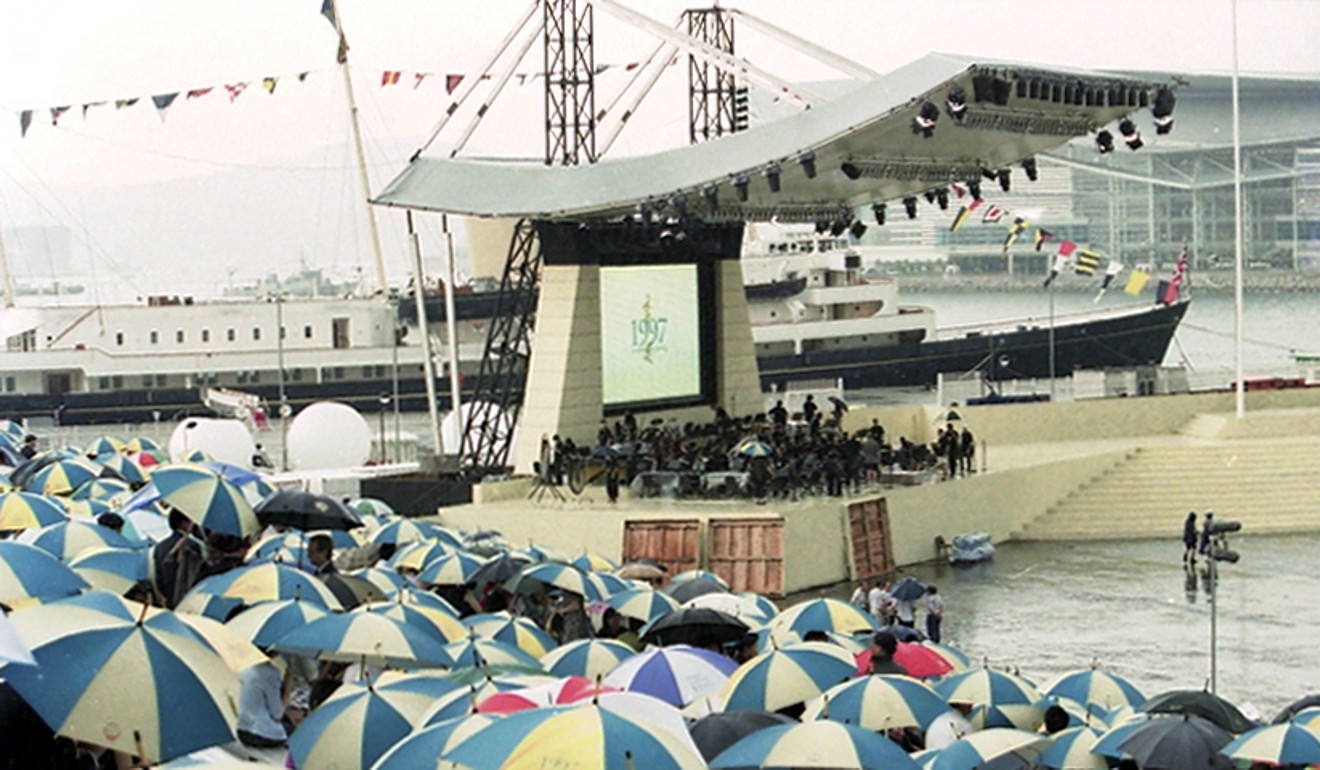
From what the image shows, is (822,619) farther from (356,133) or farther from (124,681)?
(356,133)

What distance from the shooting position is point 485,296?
62.2 metres

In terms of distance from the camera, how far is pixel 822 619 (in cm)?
1305

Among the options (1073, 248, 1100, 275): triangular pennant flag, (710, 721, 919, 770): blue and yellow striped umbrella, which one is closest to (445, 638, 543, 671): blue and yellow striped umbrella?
(710, 721, 919, 770): blue and yellow striped umbrella

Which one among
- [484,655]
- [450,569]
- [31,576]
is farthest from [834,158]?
[31,576]

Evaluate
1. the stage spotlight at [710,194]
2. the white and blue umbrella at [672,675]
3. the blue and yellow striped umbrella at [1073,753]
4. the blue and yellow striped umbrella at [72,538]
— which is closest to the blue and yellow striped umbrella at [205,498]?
the blue and yellow striped umbrella at [72,538]

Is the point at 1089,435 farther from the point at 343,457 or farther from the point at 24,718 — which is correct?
the point at 24,718

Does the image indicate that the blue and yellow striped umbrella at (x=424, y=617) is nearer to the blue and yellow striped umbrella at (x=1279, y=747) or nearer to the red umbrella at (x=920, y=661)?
the red umbrella at (x=920, y=661)

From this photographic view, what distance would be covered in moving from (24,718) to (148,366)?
174 ft

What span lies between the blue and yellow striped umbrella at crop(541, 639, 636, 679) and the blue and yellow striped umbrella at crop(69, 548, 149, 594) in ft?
6.71

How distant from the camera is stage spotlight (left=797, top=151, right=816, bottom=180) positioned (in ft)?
82.2

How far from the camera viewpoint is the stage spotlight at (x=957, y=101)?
23.2 metres

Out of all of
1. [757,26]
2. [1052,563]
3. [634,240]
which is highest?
[757,26]

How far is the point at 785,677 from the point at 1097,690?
3196 mm

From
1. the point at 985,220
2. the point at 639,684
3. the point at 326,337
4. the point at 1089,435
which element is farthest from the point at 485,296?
the point at 639,684
